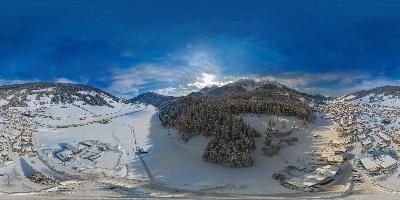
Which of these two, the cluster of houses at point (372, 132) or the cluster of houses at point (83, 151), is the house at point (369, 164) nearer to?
the cluster of houses at point (372, 132)

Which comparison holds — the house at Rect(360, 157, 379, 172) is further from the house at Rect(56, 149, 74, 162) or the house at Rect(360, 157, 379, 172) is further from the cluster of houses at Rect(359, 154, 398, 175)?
the house at Rect(56, 149, 74, 162)

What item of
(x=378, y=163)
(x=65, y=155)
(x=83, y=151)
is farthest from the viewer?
(x=83, y=151)

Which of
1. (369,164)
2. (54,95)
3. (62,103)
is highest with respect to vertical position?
(54,95)

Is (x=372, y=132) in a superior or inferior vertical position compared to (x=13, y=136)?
inferior

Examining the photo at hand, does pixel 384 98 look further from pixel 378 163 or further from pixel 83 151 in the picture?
pixel 83 151

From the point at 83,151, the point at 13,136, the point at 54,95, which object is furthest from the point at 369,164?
the point at 54,95

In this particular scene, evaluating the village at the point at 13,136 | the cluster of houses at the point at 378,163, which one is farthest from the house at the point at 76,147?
the cluster of houses at the point at 378,163

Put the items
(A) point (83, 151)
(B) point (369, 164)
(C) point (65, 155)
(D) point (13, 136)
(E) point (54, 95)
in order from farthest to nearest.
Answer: (E) point (54, 95) → (D) point (13, 136) → (A) point (83, 151) → (C) point (65, 155) → (B) point (369, 164)

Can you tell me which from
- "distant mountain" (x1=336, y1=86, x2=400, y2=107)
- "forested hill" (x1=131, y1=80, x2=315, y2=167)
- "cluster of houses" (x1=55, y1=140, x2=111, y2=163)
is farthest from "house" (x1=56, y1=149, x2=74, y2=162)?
"distant mountain" (x1=336, y1=86, x2=400, y2=107)

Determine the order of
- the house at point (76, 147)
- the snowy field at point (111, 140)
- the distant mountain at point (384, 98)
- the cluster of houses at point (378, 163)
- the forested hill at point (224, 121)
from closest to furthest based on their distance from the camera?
the cluster of houses at point (378, 163) → the snowy field at point (111, 140) → the forested hill at point (224, 121) → the house at point (76, 147) → the distant mountain at point (384, 98)

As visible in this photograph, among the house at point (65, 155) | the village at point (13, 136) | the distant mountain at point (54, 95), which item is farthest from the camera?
the distant mountain at point (54, 95)
